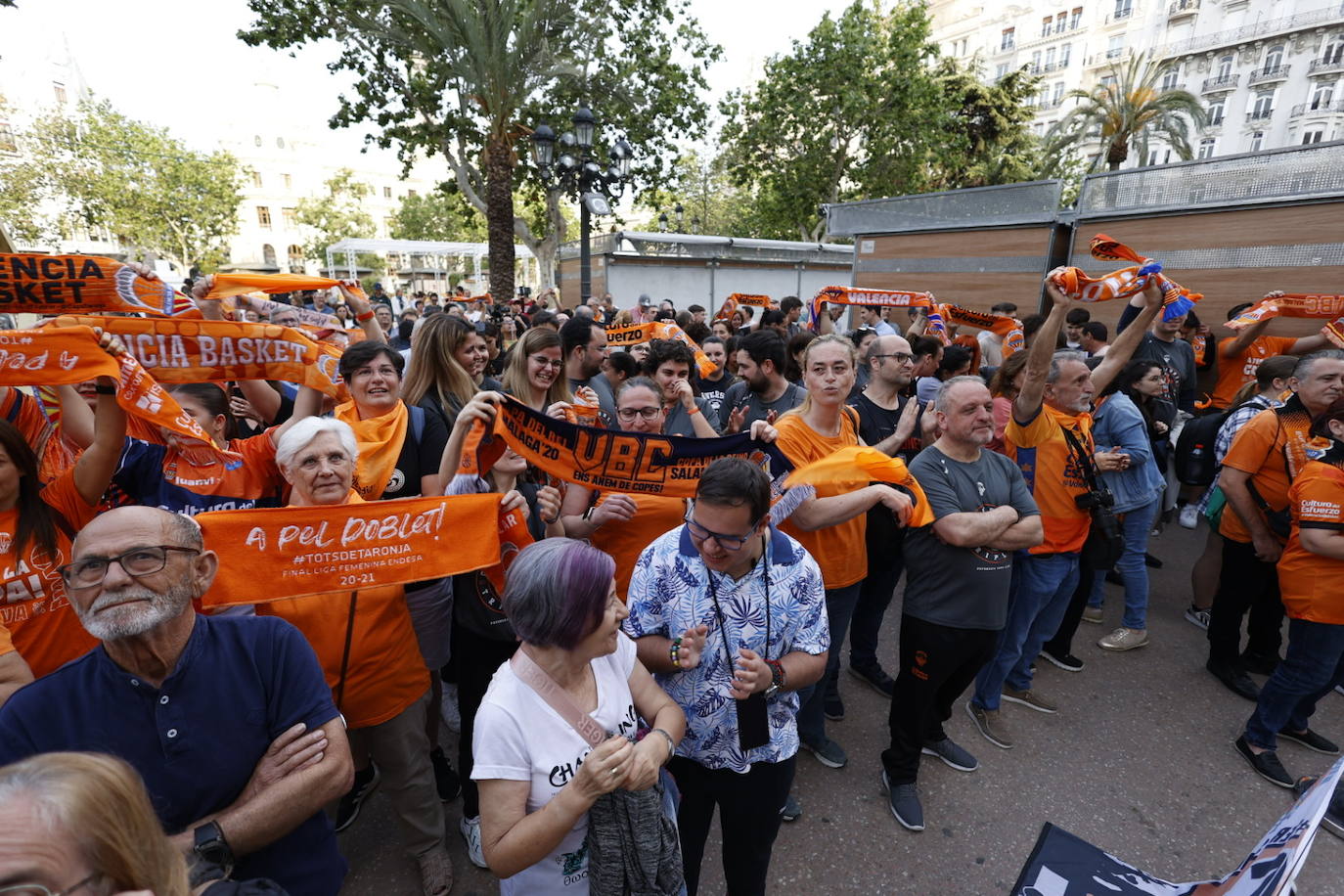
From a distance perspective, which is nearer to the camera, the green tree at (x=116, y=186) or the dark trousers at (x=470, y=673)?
the dark trousers at (x=470, y=673)

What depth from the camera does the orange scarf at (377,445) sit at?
3.06 meters

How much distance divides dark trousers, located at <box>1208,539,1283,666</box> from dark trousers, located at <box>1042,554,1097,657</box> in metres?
0.77

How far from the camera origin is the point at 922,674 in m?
3.00

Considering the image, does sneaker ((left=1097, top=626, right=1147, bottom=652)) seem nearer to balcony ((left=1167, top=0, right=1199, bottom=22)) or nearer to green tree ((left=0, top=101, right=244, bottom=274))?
green tree ((left=0, top=101, right=244, bottom=274))

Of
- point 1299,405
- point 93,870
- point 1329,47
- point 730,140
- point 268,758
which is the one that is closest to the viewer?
point 93,870

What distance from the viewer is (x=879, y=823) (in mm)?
3082

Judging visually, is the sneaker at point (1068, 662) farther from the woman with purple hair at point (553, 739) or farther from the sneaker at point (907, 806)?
the woman with purple hair at point (553, 739)

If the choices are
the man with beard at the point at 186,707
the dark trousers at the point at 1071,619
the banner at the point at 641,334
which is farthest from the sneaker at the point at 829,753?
the banner at the point at 641,334

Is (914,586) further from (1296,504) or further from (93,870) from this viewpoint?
(93,870)

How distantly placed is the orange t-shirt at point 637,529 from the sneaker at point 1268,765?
3518mm

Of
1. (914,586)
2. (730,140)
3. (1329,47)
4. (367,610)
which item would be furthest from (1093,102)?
(1329,47)

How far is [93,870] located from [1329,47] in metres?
63.6

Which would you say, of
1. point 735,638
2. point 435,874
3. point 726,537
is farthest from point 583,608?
point 435,874

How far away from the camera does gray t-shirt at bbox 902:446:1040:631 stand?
2.88 m
